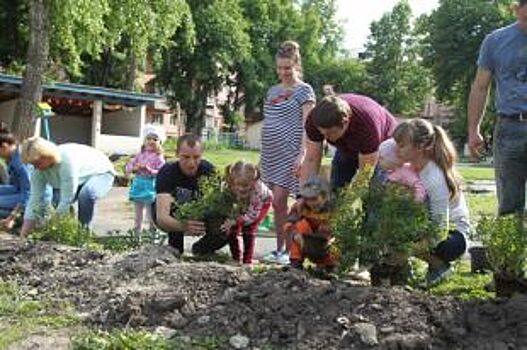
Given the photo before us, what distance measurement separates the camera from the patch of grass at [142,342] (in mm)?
3471

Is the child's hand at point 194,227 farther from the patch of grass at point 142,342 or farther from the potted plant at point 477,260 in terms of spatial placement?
the patch of grass at point 142,342

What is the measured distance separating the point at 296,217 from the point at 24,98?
46.1 feet

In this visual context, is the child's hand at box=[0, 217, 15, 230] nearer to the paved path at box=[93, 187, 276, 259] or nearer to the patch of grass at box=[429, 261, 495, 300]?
the paved path at box=[93, 187, 276, 259]

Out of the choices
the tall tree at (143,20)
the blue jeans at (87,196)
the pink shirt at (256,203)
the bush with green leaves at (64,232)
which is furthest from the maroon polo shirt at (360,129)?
the tall tree at (143,20)

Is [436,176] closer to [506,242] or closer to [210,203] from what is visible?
[506,242]

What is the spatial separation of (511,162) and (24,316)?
3.20 metres

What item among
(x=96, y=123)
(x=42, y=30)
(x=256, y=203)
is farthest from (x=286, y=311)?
(x=96, y=123)

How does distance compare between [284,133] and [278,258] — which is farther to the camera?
[284,133]

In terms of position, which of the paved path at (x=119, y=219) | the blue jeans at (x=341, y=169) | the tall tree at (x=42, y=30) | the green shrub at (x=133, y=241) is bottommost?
the paved path at (x=119, y=219)

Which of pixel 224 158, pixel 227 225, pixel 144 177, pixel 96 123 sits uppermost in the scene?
pixel 96 123

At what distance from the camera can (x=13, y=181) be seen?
845 centimetres

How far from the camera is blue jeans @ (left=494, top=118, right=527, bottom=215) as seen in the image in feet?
17.7

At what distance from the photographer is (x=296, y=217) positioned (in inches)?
211

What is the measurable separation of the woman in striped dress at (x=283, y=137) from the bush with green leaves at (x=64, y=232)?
5.20ft
